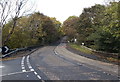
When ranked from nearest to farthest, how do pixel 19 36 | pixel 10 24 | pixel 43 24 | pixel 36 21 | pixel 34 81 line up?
pixel 34 81, pixel 10 24, pixel 19 36, pixel 36 21, pixel 43 24

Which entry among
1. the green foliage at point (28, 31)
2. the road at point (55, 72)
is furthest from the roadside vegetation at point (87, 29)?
the road at point (55, 72)

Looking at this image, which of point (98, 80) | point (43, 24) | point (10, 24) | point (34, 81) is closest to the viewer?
point (34, 81)

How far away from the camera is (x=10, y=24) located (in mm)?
48312

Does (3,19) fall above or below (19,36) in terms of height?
above

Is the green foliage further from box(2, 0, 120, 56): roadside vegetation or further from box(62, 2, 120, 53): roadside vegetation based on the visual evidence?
box(62, 2, 120, 53): roadside vegetation

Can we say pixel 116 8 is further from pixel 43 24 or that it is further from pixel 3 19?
pixel 43 24

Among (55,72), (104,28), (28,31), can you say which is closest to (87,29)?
(28,31)

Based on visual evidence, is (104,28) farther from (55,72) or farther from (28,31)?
(28,31)

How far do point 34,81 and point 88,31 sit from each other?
153 ft

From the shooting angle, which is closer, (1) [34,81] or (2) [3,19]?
(1) [34,81]

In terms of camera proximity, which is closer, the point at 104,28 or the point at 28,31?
the point at 104,28

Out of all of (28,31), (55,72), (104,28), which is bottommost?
(55,72)

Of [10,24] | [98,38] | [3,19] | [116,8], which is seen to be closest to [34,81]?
[116,8]

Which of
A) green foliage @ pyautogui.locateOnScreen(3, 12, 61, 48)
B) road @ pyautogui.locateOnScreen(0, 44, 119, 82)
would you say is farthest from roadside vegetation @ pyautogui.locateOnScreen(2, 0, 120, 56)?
road @ pyautogui.locateOnScreen(0, 44, 119, 82)
